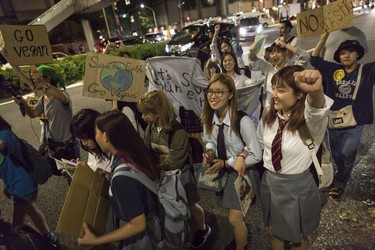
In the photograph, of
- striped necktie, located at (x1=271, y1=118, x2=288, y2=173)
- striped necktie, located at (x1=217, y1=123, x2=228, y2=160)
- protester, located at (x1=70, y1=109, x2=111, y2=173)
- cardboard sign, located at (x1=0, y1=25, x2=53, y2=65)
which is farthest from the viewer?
cardboard sign, located at (x1=0, y1=25, x2=53, y2=65)

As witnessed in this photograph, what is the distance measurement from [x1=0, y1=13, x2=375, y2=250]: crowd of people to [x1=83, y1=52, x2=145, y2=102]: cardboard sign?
242 millimetres

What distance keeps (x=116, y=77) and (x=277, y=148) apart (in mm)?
Answer: 1810

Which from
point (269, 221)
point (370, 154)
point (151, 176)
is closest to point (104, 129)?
point (151, 176)

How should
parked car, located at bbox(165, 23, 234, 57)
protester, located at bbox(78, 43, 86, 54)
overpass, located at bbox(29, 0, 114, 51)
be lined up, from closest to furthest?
1. parked car, located at bbox(165, 23, 234, 57)
2. overpass, located at bbox(29, 0, 114, 51)
3. protester, located at bbox(78, 43, 86, 54)

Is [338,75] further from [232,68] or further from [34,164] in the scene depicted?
[34,164]

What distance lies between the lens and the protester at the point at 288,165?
5.58 feet

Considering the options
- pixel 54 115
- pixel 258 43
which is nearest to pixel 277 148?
pixel 54 115

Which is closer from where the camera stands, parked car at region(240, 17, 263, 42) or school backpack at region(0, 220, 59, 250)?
school backpack at region(0, 220, 59, 250)

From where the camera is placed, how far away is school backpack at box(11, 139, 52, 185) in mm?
2387

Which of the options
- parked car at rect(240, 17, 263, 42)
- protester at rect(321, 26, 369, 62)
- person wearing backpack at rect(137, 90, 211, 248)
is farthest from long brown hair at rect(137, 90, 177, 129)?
parked car at rect(240, 17, 263, 42)

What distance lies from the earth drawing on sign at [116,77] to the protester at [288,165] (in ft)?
5.05

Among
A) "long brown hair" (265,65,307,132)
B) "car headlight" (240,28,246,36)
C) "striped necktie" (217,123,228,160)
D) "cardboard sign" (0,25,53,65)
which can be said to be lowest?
"car headlight" (240,28,246,36)

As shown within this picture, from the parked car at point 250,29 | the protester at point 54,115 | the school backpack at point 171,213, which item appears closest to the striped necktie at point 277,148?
the school backpack at point 171,213

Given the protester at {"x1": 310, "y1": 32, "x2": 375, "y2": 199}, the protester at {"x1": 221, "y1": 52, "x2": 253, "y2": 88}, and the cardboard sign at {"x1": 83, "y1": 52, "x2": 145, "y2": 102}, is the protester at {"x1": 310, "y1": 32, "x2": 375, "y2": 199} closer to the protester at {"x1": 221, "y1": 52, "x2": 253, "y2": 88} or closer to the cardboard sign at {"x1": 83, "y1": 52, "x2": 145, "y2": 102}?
the protester at {"x1": 221, "y1": 52, "x2": 253, "y2": 88}
